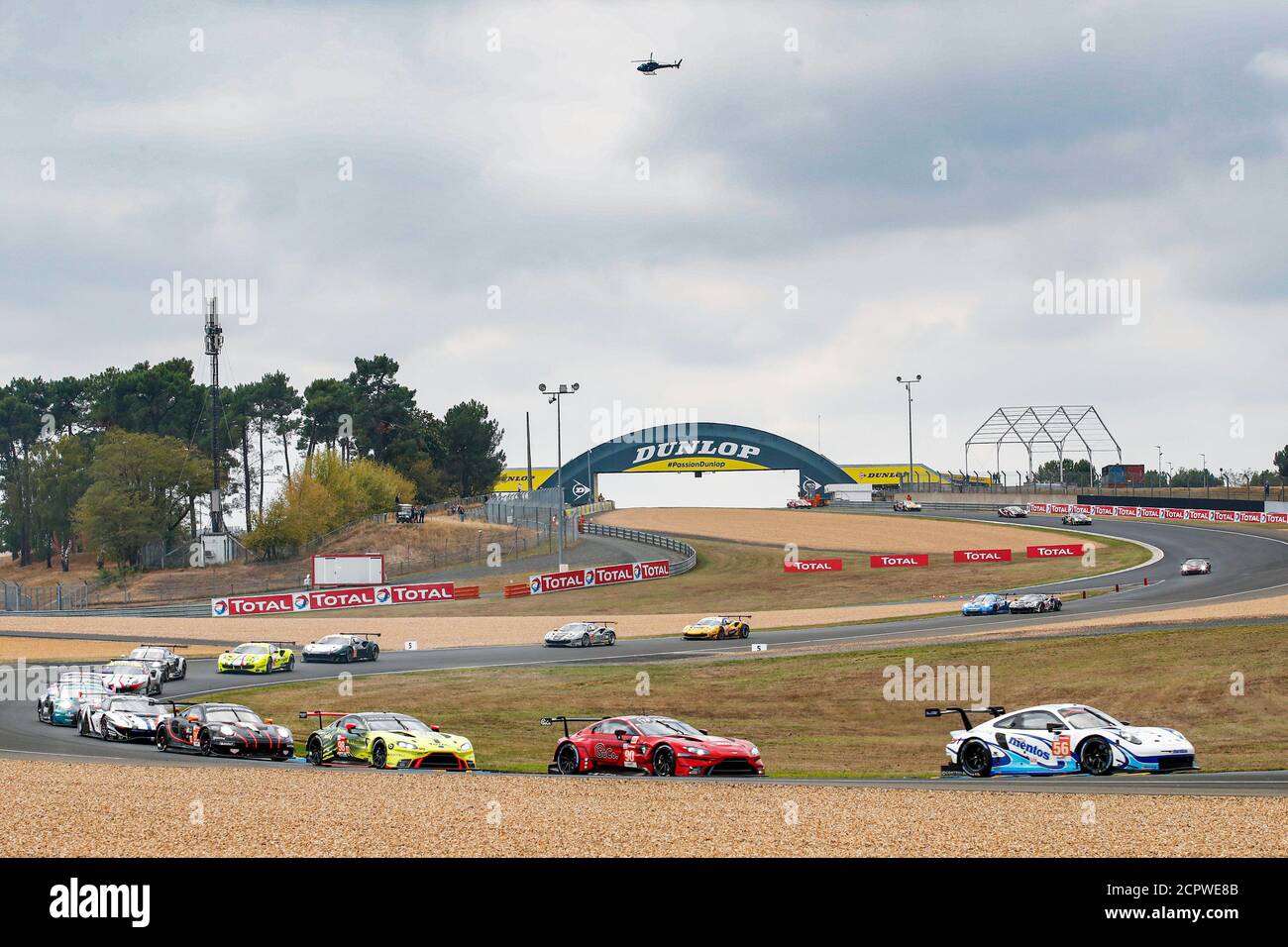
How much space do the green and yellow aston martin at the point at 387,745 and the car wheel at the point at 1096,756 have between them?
1076 cm

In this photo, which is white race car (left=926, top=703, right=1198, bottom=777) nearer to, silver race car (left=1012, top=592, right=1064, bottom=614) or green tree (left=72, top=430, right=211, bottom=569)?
silver race car (left=1012, top=592, right=1064, bottom=614)

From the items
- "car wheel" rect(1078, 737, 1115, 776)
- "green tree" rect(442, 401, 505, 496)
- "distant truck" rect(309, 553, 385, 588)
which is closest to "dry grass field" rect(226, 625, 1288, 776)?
"car wheel" rect(1078, 737, 1115, 776)

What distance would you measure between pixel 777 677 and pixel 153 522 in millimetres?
84053

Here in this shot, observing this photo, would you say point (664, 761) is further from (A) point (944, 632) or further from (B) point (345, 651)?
(B) point (345, 651)

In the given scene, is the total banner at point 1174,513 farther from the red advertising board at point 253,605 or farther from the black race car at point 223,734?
the black race car at point 223,734

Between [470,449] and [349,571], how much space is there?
69.9 meters

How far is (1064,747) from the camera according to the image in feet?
69.9

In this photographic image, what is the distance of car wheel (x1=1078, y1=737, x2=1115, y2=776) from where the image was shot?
827 inches

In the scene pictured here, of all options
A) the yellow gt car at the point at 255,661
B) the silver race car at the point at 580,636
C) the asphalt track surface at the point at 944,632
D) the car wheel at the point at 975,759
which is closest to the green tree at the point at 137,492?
the asphalt track surface at the point at 944,632

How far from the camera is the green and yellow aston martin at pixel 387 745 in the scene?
79.7ft

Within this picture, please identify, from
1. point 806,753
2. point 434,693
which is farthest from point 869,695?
point 434,693

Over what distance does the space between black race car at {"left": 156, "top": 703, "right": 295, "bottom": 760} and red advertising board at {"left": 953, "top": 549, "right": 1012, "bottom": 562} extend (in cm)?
6356

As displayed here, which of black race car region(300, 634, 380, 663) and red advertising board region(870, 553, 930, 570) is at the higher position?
red advertising board region(870, 553, 930, 570)

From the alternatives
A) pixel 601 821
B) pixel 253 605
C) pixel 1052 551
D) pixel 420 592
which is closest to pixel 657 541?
pixel 420 592
